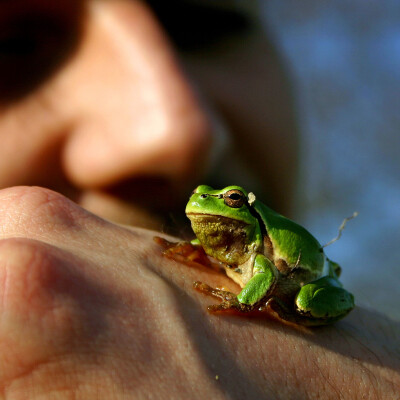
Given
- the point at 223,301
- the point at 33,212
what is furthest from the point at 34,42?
the point at 223,301

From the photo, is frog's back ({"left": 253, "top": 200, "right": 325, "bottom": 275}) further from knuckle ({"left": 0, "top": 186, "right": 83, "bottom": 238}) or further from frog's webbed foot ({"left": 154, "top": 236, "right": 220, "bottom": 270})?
knuckle ({"left": 0, "top": 186, "right": 83, "bottom": 238})

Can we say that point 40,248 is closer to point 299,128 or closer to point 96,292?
point 96,292

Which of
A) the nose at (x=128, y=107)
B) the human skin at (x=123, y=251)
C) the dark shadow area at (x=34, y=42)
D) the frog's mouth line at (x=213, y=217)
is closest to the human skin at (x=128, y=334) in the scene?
the human skin at (x=123, y=251)

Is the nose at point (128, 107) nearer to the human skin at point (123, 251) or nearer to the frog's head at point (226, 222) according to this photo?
the human skin at point (123, 251)

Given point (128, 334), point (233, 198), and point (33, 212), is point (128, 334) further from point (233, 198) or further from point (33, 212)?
point (233, 198)

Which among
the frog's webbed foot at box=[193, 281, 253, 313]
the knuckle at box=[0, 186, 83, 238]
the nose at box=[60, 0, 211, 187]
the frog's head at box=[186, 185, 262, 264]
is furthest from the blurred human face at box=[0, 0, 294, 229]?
the frog's webbed foot at box=[193, 281, 253, 313]

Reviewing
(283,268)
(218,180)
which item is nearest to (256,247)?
(283,268)
